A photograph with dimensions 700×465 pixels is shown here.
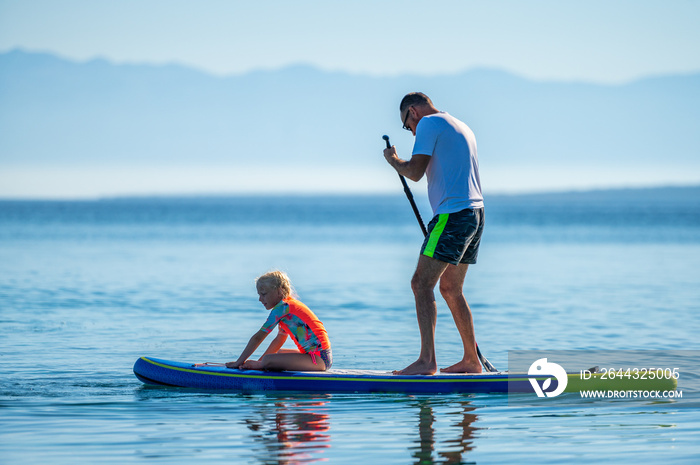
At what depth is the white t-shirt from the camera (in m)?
6.80

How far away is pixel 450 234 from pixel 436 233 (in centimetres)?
11

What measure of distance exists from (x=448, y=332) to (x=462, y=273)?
481cm

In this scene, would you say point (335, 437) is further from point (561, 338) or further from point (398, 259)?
point (398, 259)

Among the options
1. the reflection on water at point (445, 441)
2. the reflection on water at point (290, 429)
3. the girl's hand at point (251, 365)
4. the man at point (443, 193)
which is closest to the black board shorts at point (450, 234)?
the man at point (443, 193)

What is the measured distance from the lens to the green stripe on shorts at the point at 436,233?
6.80 m

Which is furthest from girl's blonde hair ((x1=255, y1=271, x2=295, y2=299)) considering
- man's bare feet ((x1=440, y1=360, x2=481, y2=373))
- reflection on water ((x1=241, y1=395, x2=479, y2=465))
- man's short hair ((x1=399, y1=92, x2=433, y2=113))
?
man's short hair ((x1=399, y1=92, x2=433, y2=113))

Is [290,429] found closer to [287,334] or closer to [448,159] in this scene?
[287,334]

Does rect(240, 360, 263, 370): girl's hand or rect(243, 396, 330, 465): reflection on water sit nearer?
rect(243, 396, 330, 465): reflection on water

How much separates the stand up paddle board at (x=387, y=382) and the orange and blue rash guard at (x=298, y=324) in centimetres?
24

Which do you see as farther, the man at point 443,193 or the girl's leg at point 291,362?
the girl's leg at point 291,362

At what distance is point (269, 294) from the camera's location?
7285 millimetres

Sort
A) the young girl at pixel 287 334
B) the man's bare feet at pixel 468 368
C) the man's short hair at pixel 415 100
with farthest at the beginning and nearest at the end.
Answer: the man's bare feet at pixel 468 368 → the young girl at pixel 287 334 → the man's short hair at pixel 415 100

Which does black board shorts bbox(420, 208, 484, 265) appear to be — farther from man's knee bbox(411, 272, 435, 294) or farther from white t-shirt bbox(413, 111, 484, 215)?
man's knee bbox(411, 272, 435, 294)

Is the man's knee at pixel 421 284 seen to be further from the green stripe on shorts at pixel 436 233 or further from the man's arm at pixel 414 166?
the man's arm at pixel 414 166
